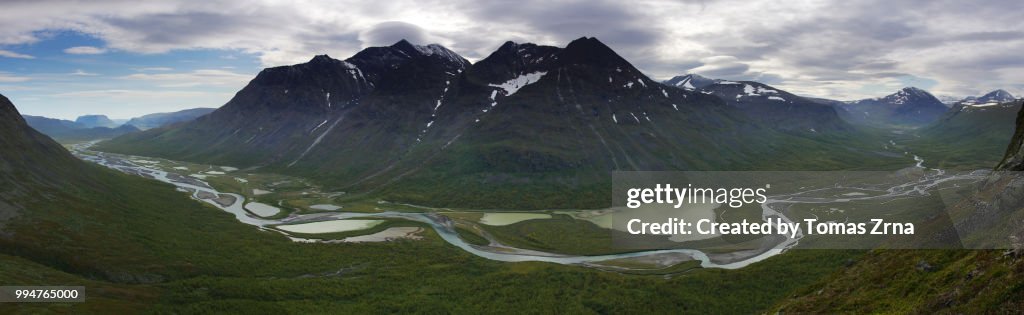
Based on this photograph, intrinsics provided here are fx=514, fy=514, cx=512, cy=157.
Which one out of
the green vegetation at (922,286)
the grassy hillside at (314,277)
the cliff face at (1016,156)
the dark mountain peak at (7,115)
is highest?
the dark mountain peak at (7,115)

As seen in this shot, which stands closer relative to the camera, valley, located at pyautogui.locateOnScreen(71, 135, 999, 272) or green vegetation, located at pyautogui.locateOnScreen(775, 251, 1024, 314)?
green vegetation, located at pyautogui.locateOnScreen(775, 251, 1024, 314)

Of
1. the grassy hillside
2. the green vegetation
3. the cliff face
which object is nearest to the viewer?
the green vegetation

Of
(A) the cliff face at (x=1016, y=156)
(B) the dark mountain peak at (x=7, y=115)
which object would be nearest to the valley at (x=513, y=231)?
(A) the cliff face at (x=1016, y=156)

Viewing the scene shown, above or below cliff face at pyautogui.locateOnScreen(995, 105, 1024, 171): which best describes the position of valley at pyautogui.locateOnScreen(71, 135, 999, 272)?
below

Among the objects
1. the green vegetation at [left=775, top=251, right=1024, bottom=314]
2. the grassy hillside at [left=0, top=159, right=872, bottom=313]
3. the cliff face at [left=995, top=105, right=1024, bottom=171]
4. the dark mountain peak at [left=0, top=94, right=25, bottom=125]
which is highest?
the dark mountain peak at [left=0, top=94, right=25, bottom=125]

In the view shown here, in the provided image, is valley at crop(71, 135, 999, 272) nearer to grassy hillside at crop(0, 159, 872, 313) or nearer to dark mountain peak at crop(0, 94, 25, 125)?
grassy hillside at crop(0, 159, 872, 313)

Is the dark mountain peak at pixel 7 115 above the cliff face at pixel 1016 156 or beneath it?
above

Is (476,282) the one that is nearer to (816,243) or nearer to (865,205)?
(816,243)

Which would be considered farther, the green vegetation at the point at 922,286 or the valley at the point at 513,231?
the valley at the point at 513,231

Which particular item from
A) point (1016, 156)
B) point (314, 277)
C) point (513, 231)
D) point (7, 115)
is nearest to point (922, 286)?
point (1016, 156)

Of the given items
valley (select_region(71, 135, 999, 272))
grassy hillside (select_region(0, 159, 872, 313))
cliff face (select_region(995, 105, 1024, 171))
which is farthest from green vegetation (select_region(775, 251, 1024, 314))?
valley (select_region(71, 135, 999, 272))

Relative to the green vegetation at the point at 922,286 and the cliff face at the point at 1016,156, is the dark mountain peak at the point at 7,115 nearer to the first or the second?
the green vegetation at the point at 922,286

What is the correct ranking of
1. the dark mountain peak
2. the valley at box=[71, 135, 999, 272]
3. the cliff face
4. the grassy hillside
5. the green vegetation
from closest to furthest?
the green vegetation < the cliff face < the grassy hillside < the valley at box=[71, 135, 999, 272] < the dark mountain peak
